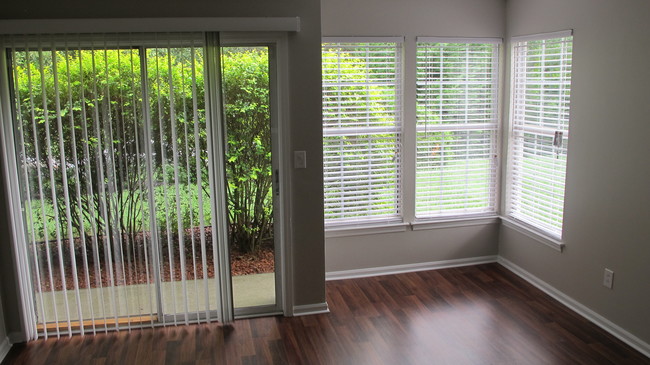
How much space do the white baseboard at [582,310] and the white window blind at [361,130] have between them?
3.69 ft

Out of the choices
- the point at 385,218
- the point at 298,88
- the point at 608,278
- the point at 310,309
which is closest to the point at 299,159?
the point at 298,88

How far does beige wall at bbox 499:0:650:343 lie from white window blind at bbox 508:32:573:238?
0.38 feet

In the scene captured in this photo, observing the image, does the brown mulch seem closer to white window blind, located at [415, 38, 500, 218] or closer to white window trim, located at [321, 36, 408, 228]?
white window trim, located at [321, 36, 408, 228]

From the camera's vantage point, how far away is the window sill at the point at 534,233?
396cm

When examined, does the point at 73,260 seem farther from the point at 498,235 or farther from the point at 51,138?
the point at 498,235

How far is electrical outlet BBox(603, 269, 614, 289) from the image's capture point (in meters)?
3.47

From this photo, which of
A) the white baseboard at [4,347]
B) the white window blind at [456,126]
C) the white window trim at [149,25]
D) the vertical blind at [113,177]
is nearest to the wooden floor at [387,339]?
the white baseboard at [4,347]

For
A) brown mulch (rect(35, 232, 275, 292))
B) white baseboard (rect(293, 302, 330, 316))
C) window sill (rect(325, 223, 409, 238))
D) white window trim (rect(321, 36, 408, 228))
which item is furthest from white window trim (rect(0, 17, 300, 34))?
white baseboard (rect(293, 302, 330, 316))

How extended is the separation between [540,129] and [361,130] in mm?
1320

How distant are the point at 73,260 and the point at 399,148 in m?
2.47

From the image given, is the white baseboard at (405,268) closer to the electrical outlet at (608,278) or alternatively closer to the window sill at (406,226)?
the window sill at (406,226)

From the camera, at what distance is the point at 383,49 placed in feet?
13.9

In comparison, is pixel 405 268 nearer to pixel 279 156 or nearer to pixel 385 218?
pixel 385 218

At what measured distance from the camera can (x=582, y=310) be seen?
3.74 metres
